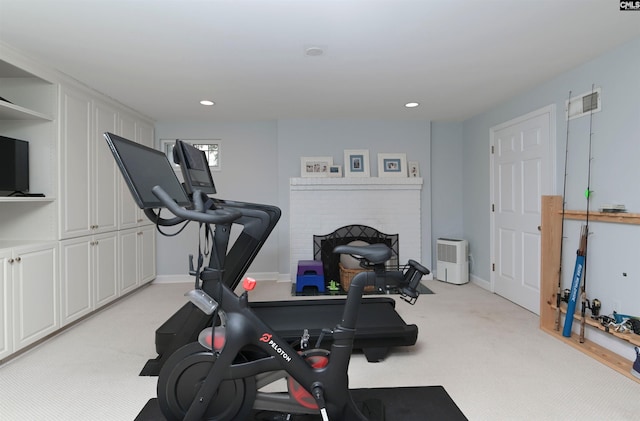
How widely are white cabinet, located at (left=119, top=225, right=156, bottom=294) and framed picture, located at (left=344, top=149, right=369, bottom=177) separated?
2.80 m

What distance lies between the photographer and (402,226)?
4.88 m

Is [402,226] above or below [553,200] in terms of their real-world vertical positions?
below

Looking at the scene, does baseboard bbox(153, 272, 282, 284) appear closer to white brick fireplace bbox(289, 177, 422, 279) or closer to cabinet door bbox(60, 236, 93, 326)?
white brick fireplace bbox(289, 177, 422, 279)

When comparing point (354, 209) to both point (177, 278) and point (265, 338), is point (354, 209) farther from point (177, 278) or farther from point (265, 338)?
point (265, 338)

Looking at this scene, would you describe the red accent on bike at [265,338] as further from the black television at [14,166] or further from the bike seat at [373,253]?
the black television at [14,166]

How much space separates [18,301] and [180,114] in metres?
2.75

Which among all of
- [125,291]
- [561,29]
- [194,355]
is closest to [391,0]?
[561,29]

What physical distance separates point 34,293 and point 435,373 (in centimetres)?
301

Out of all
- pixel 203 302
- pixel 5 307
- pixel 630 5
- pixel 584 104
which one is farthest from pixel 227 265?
pixel 584 104

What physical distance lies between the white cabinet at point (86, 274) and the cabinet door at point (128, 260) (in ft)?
0.42

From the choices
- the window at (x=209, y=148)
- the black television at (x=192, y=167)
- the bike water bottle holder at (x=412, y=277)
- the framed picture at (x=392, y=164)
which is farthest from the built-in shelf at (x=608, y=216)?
the window at (x=209, y=148)

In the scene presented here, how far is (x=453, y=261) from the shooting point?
4645 millimetres

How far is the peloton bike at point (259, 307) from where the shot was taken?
5.41 feet

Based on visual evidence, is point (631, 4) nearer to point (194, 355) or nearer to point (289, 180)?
point (194, 355)
